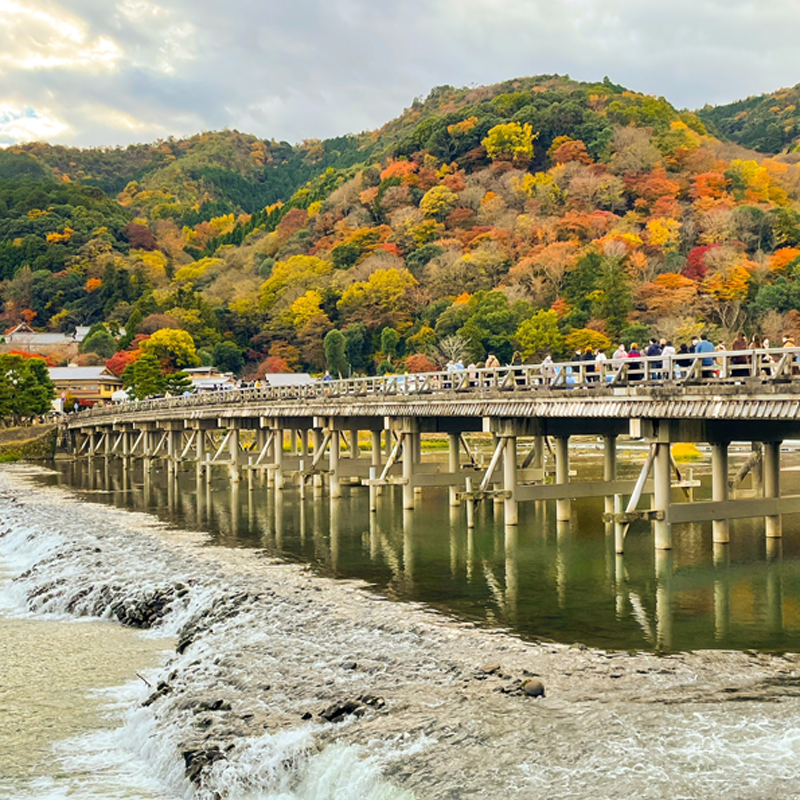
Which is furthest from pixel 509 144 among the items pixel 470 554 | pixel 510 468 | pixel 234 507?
pixel 470 554

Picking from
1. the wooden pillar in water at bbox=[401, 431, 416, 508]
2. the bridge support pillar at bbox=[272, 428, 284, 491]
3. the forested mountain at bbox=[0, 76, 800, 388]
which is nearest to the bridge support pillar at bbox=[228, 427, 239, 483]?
the bridge support pillar at bbox=[272, 428, 284, 491]

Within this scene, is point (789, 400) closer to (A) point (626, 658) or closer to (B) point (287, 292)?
(A) point (626, 658)

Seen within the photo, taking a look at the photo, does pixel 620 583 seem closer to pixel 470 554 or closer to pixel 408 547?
pixel 470 554

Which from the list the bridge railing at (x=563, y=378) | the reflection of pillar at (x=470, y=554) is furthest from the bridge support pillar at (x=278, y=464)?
the reflection of pillar at (x=470, y=554)

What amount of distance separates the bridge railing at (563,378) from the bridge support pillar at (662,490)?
1.59 meters

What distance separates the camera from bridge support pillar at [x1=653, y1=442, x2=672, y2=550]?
813 inches

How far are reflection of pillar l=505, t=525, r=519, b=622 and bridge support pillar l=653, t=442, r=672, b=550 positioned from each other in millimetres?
3336

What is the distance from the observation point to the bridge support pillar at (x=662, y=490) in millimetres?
20641

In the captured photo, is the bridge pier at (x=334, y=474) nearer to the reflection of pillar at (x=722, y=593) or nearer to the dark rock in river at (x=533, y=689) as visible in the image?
the reflection of pillar at (x=722, y=593)

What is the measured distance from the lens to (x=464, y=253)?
9619cm

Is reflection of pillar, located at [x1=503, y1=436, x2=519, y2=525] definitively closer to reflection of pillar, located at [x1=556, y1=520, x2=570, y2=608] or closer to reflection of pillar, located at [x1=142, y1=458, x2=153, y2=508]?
reflection of pillar, located at [x1=556, y1=520, x2=570, y2=608]

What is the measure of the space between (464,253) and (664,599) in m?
80.5

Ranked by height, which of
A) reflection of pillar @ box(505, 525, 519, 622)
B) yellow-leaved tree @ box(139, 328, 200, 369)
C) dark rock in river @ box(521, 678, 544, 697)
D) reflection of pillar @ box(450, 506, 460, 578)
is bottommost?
reflection of pillar @ box(450, 506, 460, 578)

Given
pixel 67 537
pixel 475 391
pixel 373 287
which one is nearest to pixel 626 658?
pixel 475 391
